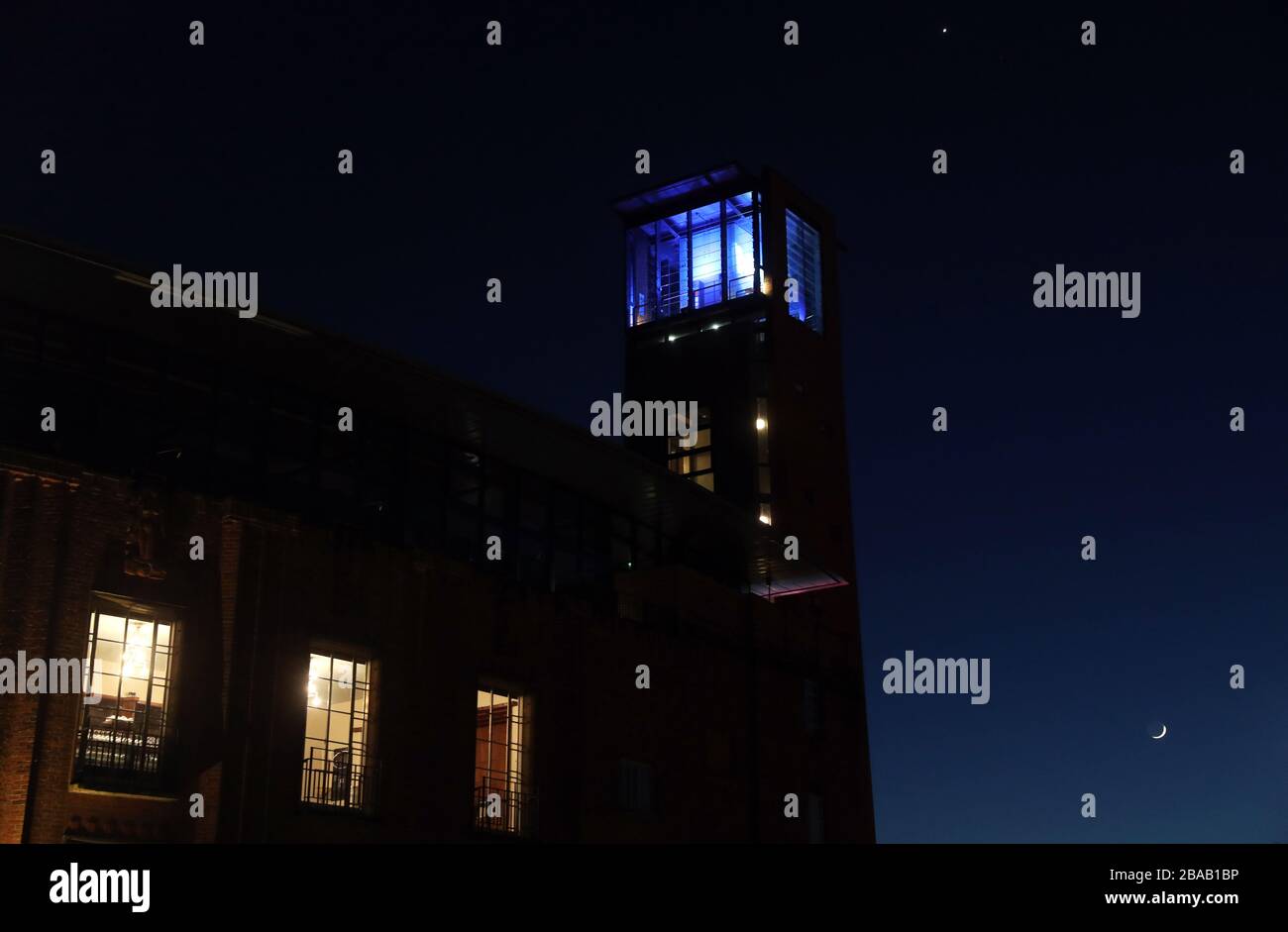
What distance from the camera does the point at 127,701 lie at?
21844 mm

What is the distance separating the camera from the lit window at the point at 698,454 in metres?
48.9

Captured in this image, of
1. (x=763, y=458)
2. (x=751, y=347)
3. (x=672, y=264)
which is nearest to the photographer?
(x=763, y=458)

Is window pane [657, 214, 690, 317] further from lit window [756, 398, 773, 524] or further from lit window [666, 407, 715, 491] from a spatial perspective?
lit window [756, 398, 773, 524]

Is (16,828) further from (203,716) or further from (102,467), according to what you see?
(102,467)

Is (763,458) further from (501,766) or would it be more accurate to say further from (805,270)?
(501,766)

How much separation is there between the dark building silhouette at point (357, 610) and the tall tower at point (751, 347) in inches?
325

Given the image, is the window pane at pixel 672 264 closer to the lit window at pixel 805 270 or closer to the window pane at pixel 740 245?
the window pane at pixel 740 245

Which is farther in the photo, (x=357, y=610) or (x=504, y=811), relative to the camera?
(x=504, y=811)

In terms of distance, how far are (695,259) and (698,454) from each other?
278 inches

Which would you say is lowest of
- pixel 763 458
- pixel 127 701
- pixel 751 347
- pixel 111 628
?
pixel 127 701

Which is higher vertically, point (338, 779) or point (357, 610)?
point (357, 610)

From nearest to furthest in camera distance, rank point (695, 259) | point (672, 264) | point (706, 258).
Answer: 1. point (706, 258)
2. point (695, 259)
3. point (672, 264)

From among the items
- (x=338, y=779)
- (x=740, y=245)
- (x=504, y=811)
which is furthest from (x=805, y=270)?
(x=338, y=779)
